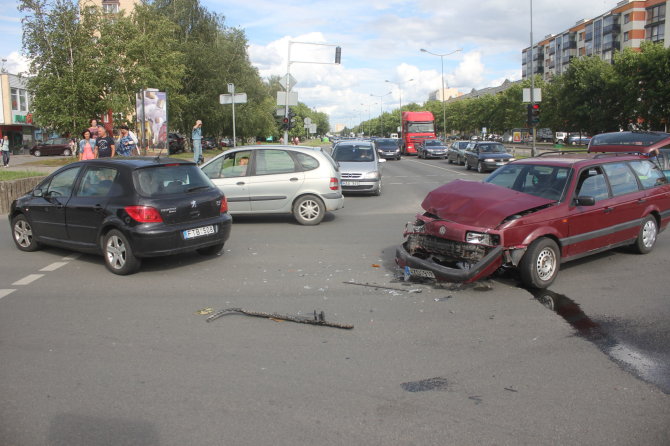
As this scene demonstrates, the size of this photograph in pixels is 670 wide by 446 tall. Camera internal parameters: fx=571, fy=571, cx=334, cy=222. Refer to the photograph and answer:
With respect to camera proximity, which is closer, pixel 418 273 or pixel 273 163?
pixel 418 273

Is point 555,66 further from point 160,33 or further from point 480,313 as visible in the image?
point 480,313

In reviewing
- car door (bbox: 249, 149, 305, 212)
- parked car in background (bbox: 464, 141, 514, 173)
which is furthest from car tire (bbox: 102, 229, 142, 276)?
parked car in background (bbox: 464, 141, 514, 173)

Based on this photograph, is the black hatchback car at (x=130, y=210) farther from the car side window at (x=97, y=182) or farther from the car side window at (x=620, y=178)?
the car side window at (x=620, y=178)

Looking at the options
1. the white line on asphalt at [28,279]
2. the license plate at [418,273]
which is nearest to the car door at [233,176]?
the white line on asphalt at [28,279]

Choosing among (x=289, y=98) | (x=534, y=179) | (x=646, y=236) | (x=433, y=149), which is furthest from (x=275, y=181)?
(x=433, y=149)

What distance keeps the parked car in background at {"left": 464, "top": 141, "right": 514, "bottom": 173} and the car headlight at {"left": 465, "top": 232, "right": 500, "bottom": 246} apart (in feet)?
73.3

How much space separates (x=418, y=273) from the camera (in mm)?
6836

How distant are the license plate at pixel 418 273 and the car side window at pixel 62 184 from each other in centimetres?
498

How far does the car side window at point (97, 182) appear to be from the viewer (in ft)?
25.5

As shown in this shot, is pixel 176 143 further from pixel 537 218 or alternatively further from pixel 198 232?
pixel 537 218

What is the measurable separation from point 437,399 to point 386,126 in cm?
16647

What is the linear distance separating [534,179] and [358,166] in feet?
Result: 35.2

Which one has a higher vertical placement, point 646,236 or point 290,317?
point 646,236

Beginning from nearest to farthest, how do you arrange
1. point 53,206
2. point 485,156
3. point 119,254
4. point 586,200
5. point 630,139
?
point 586,200 < point 119,254 < point 53,206 < point 630,139 < point 485,156
